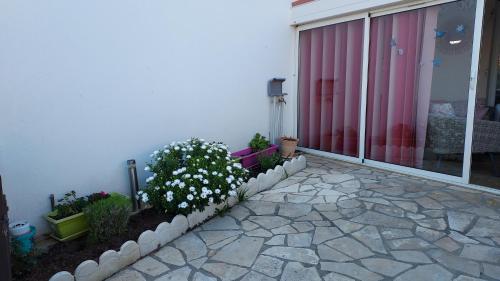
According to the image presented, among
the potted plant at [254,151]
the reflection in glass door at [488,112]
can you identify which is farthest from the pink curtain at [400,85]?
the potted plant at [254,151]

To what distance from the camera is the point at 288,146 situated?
5.18m

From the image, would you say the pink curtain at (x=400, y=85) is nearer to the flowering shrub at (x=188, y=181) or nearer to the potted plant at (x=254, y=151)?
the potted plant at (x=254, y=151)

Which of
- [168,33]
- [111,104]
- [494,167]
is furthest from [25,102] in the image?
[494,167]

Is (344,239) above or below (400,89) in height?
below

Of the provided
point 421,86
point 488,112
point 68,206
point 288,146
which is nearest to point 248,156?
point 288,146

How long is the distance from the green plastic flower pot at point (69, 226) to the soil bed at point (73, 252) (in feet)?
0.18

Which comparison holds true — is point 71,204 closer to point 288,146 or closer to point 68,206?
point 68,206

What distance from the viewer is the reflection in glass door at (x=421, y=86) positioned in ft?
12.8

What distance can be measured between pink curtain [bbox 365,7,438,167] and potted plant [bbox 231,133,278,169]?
1.48 metres

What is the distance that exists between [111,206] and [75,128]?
2.81ft

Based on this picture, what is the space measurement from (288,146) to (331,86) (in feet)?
3.84

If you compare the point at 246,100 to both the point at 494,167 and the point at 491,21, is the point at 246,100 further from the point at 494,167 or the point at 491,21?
the point at 491,21

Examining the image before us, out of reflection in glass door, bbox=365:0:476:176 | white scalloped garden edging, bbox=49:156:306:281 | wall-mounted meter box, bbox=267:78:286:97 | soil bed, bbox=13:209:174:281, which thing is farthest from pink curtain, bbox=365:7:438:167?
soil bed, bbox=13:209:174:281

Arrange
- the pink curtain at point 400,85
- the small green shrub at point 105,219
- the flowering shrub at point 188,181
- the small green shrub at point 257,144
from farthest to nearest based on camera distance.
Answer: the small green shrub at point 257,144
the pink curtain at point 400,85
the flowering shrub at point 188,181
the small green shrub at point 105,219
